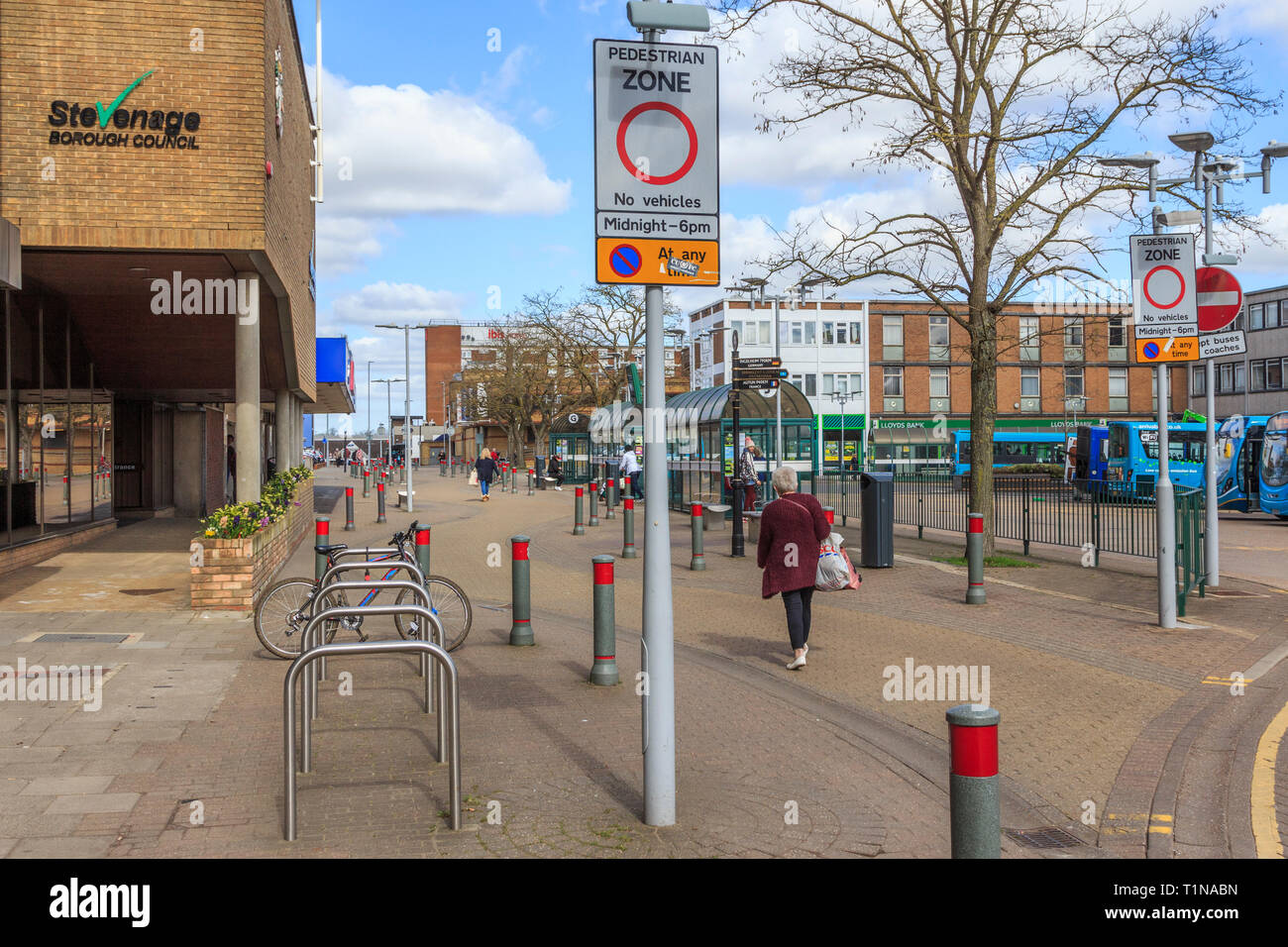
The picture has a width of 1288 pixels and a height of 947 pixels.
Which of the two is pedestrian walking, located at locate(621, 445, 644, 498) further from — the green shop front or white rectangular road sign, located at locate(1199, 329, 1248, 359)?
the green shop front

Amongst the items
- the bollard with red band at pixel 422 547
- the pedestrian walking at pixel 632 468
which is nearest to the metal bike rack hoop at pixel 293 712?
the bollard with red band at pixel 422 547

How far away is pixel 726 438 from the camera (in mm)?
27906

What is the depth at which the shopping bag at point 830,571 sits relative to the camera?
911cm

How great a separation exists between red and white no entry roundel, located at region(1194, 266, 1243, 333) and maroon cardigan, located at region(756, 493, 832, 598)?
688 cm

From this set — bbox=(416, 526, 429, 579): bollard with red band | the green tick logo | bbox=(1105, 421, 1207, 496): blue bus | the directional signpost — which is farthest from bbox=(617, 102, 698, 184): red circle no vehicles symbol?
bbox=(1105, 421, 1207, 496): blue bus

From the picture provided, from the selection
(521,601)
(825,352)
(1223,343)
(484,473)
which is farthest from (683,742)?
(825,352)

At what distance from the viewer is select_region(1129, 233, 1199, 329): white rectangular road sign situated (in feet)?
37.1

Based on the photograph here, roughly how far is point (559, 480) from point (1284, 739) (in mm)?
41132

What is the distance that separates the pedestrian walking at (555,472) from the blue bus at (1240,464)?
81.4ft

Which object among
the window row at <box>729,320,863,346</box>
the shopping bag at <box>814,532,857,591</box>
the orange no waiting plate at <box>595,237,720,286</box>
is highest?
the window row at <box>729,320,863,346</box>

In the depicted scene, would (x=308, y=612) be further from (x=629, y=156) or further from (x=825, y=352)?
(x=825, y=352)

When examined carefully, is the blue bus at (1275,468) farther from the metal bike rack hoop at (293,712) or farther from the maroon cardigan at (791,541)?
the metal bike rack hoop at (293,712)

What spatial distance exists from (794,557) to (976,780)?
544 cm

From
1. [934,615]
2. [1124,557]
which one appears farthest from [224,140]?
[1124,557]
